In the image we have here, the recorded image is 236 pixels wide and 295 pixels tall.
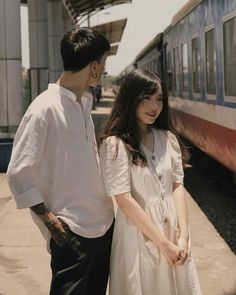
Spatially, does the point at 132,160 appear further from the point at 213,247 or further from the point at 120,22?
the point at 120,22

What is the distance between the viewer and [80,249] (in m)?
2.52

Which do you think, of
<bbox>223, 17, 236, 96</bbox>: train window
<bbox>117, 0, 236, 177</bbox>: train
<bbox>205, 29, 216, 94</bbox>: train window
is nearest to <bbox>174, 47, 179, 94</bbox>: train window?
<bbox>117, 0, 236, 177</bbox>: train

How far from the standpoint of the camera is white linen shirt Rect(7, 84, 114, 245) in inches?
94.3

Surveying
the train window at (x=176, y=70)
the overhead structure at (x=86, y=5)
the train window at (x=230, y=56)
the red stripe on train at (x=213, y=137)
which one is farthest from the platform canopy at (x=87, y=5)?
the train window at (x=230, y=56)

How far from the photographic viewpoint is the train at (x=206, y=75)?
6.40m

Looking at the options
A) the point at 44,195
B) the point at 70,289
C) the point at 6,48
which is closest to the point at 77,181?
the point at 44,195

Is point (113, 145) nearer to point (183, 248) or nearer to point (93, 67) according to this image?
point (93, 67)

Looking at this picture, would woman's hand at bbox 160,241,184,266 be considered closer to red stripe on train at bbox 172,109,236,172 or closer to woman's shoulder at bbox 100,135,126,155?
woman's shoulder at bbox 100,135,126,155

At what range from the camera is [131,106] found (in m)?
2.65

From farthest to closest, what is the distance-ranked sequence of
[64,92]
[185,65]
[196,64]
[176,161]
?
[185,65] → [196,64] → [176,161] → [64,92]

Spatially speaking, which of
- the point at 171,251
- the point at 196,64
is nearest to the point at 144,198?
the point at 171,251

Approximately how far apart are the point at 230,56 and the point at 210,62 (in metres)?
1.18

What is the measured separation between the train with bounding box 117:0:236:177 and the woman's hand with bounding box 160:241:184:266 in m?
3.83

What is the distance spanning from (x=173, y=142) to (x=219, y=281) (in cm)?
220
